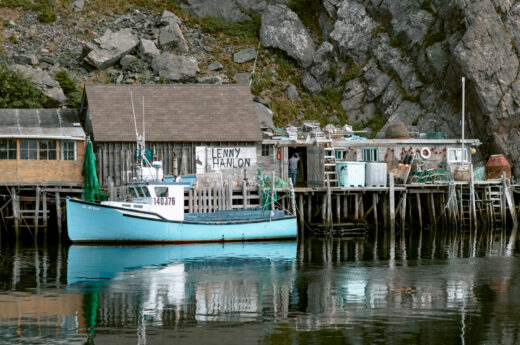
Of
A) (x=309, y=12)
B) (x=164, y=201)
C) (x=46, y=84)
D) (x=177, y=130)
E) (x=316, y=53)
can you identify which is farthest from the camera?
(x=309, y=12)

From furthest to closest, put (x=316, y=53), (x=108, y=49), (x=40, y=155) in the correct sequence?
(x=316, y=53)
(x=108, y=49)
(x=40, y=155)

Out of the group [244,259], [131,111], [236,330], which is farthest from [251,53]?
[236,330]

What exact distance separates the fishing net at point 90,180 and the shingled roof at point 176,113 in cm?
245

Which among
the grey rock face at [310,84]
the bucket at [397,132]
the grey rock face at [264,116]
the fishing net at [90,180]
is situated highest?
the grey rock face at [310,84]

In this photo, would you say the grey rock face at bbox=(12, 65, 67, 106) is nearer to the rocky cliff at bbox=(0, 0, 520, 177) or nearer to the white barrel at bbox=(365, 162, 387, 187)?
the rocky cliff at bbox=(0, 0, 520, 177)

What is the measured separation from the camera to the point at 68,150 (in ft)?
131

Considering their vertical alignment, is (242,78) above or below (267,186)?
above

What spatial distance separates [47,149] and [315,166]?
46.5 feet

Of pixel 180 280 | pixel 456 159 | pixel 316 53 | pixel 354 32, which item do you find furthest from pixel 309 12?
pixel 180 280

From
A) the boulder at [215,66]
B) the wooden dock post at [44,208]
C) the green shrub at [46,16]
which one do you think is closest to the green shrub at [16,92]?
the wooden dock post at [44,208]

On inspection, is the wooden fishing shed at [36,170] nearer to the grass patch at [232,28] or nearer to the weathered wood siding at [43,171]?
the weathered wood siding at [43,171]

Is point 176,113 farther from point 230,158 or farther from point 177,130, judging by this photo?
point 230,158

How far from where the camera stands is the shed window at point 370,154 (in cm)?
4547

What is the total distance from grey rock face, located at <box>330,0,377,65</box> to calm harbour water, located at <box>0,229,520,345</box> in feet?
91.7
